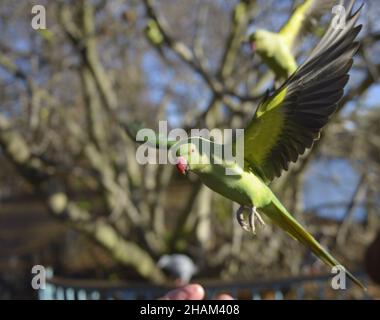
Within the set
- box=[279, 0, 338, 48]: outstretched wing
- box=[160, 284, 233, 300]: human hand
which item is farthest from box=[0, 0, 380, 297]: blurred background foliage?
box=[160, 284, 233, 300]: human hand

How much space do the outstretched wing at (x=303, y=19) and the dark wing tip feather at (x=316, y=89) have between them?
1.58 ft

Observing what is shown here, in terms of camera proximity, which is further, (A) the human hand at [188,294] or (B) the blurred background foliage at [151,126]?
(B) the blurred background foliage at [151,126]

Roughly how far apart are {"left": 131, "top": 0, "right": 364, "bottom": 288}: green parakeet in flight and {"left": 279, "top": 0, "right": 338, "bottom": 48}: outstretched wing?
0.48 m

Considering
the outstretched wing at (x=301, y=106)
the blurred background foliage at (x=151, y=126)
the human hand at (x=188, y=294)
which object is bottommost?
the human hand at (x=188, y=294)

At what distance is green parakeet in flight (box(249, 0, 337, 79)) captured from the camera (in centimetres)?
134

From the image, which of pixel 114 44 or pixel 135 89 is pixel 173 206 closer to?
pixel 135 89

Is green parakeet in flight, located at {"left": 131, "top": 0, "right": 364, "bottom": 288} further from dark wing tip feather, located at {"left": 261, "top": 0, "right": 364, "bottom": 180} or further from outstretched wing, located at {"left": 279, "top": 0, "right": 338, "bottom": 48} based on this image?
outstretched wing, located at {"left": 279, "top": 0, "right": 338, "bottom": 48}

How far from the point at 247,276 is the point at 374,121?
1.83 m

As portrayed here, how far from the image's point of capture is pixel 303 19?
146cm

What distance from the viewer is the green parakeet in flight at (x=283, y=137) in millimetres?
854

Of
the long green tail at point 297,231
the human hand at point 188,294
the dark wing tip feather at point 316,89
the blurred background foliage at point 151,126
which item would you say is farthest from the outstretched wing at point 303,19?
the blurred background foliage at point 151,126

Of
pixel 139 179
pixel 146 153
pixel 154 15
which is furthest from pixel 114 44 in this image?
pixel 146 153

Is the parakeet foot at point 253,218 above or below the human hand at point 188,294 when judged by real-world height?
above

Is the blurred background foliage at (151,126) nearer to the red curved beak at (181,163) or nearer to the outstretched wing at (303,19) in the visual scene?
the outstretched wing at (303,19)
